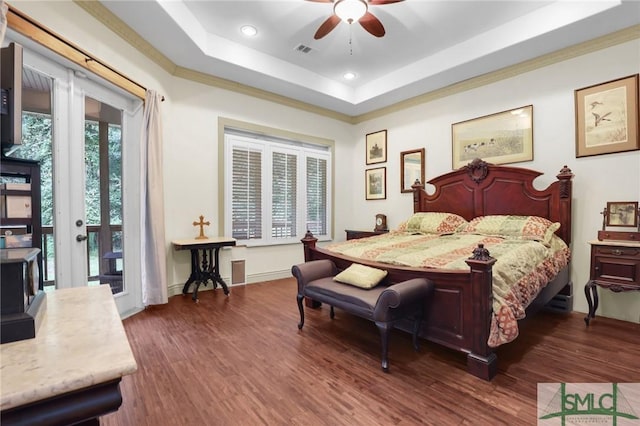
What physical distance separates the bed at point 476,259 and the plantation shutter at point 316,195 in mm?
1720

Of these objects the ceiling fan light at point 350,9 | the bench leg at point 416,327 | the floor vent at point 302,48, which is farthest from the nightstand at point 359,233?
the ceiling fan light at point 350,9

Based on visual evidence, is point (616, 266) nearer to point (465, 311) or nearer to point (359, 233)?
point (465, 311)

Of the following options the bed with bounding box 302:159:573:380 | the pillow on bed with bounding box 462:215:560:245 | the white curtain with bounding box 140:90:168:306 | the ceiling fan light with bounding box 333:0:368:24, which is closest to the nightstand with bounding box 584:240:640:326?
the bed with bounding box 302:159:573:380

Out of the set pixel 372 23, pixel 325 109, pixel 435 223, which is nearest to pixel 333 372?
pixel 435 223

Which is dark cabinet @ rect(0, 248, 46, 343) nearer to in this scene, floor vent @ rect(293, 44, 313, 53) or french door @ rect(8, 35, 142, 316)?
french door @ rect(8, 35, 142, 316)

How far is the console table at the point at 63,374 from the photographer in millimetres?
557

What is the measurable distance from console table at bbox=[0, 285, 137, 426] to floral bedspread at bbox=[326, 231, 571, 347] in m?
2.13

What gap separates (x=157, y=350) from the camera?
2.46m

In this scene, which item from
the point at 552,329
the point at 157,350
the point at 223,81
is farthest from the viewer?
the point at 223,81

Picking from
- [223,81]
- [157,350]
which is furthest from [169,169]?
[157,350]

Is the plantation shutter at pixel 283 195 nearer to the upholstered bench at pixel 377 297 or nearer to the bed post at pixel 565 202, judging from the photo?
the upholstered bench at pixel 377 297

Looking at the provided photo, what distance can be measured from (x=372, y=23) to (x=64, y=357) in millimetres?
3324

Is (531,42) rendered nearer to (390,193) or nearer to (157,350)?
(390,193)

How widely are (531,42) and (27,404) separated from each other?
466 cm
